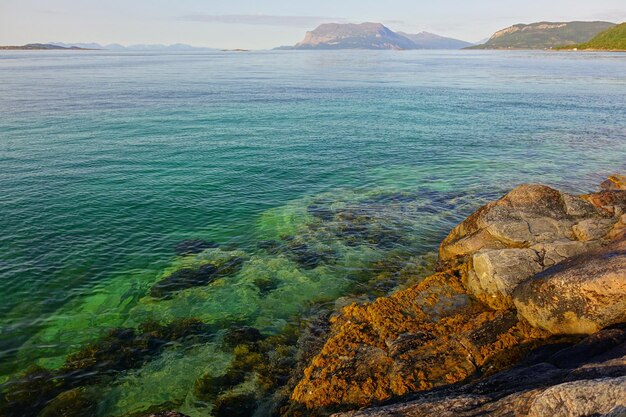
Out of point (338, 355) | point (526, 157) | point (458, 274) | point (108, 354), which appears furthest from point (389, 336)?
point (526, 157)

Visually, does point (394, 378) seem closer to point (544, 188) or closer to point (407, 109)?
point (544, 188)

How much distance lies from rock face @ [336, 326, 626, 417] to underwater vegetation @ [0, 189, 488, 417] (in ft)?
21.5

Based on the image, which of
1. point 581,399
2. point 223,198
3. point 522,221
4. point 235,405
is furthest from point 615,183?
point 235,405

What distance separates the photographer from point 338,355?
14.9 metres

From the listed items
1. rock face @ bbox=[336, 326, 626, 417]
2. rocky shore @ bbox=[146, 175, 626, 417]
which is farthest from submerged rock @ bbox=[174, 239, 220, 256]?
rock face @ bbox=[336, 326, 626, 417]

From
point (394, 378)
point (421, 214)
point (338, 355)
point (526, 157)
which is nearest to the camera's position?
point (394, 378)

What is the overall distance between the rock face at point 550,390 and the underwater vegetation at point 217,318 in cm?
654

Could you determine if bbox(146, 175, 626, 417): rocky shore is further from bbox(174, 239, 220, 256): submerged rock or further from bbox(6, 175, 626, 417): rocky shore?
bbox(174, 239, 220, 256): submerged rock

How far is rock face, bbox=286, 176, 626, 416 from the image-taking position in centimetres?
979

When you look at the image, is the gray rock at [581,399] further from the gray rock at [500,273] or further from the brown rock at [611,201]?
the brown rock at [611,201]

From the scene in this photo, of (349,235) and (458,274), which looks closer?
(458,274)

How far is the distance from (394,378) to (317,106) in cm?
6604

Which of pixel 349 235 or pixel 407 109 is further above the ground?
pixel 407 109

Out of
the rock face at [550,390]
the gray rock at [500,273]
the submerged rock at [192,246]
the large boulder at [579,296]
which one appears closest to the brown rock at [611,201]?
the gray rock at [500,273]
